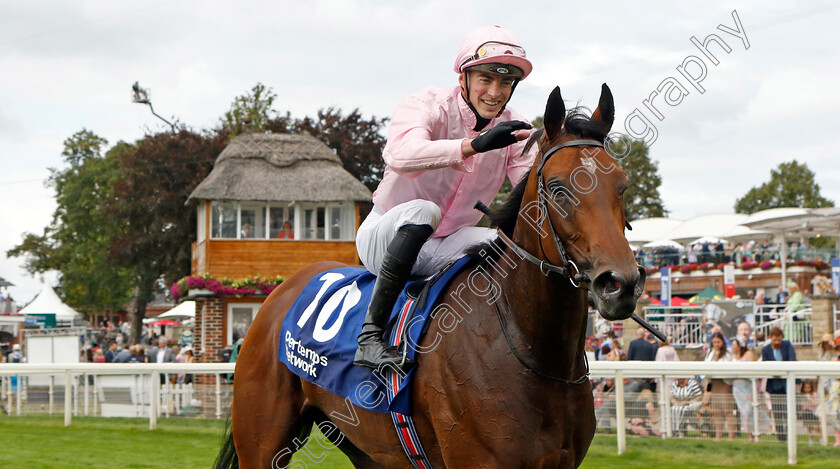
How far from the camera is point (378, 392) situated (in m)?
3.30

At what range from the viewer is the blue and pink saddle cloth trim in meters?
3.16

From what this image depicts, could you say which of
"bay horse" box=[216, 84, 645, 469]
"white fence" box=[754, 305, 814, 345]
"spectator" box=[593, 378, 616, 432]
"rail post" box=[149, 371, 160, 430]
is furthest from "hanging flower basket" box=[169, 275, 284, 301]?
"bay horse" box=[216, 84, 645, 469]

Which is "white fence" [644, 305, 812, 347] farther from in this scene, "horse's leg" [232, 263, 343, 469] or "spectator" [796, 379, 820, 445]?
"horse's leg" [232, 263, 343, 469]

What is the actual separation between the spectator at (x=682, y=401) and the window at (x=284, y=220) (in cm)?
1721

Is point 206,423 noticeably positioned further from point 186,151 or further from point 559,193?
point 186,151

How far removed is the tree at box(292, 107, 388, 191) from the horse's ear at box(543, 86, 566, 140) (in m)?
26.0

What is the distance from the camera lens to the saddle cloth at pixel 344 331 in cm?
320

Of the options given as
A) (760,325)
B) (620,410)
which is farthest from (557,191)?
(760,325)

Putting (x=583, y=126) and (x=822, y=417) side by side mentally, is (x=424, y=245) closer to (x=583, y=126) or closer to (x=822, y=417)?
(x=583, y=126)

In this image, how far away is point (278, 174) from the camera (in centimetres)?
2548

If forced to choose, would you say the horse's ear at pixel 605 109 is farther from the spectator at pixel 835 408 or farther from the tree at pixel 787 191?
the tree at pixel 787 191

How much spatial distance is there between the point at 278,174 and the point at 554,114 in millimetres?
23258

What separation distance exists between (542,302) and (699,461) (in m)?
5.47

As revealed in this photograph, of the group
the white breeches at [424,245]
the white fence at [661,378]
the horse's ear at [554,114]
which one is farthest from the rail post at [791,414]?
the horse's ear at [554,114]
